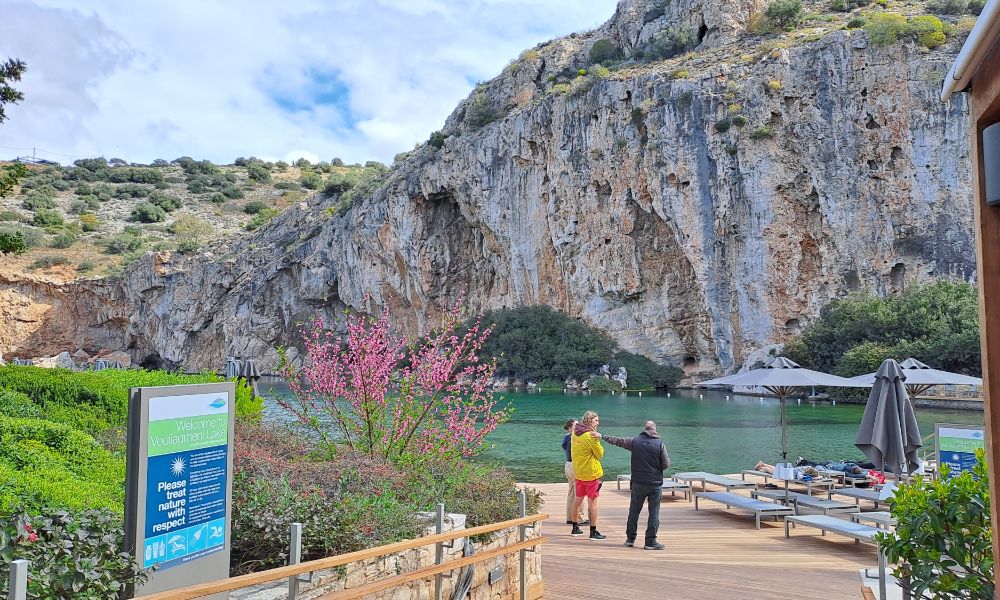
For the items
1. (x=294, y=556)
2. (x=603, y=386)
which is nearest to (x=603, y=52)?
(x=603, y=386)

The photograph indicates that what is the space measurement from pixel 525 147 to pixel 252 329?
27.6 meters

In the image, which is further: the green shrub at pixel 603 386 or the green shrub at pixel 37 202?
the green shrub at pixel 37 202

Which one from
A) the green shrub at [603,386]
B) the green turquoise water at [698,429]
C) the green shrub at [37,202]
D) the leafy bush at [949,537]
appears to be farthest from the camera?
the green shrub at [37,202]

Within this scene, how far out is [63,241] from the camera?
59.6m

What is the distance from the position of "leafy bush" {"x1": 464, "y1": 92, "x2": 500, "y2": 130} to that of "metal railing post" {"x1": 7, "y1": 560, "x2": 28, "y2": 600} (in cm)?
4939

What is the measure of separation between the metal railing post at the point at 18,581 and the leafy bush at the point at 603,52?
52001mm

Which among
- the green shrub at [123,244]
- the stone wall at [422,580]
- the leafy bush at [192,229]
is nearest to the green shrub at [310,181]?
the leafy bush at [192,229]

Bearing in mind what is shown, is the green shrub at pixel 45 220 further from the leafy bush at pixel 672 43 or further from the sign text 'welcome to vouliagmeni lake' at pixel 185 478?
the sign text 'welcome to vouliagmeni lake' at pixel 185 478

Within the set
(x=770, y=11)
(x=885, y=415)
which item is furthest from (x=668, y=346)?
(x=885, y=415)

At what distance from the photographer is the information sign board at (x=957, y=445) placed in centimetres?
684

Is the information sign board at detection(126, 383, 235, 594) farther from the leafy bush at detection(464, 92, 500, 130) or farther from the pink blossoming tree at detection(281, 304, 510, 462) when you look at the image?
the leafy bush at detection(464, 92, 500, 130)

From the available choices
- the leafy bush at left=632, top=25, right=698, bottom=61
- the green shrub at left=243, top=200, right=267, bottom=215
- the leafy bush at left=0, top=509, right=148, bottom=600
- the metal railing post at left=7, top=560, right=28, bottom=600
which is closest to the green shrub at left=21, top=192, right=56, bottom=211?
the green shrub at left=243, top=200, right=267, bottom=215

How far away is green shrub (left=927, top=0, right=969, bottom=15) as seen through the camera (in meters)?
36.8

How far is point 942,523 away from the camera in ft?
11.4
